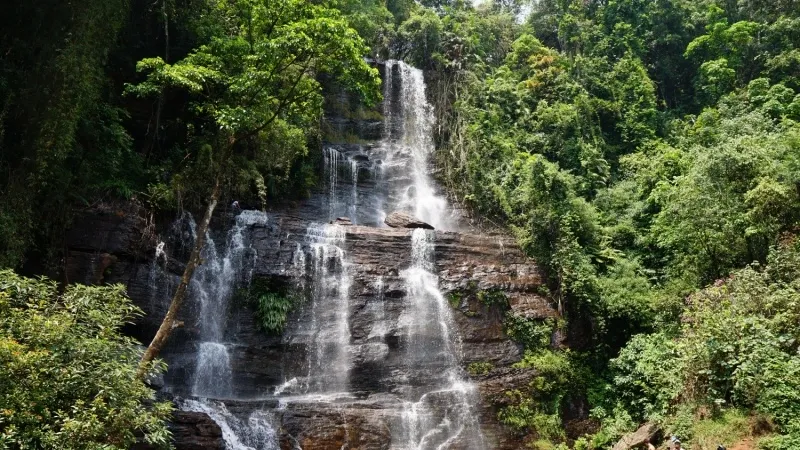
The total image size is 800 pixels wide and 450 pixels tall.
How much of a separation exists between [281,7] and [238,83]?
261 centimetres

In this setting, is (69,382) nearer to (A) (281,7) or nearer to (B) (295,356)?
(B) (295,356)

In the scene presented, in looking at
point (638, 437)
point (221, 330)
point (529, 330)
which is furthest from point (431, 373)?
point (221, 330)

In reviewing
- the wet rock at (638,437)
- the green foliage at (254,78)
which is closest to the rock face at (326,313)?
the green foliage at (254,78)

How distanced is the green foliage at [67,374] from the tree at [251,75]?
2.38 metres

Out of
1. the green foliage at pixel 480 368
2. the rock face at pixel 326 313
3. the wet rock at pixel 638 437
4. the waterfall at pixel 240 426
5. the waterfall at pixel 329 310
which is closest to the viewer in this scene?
the waterfall at pixel 240 426

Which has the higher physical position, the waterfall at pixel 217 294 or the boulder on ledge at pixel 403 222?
the boulder on ledge at pixel 403 222

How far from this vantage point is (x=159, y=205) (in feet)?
49.5

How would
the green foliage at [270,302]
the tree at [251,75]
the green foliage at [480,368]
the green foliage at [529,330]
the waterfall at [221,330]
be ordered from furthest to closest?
the green foliage at [529,330]
the green foliage at [480,368]
the green foliage at [270,302]
the tree at [251,75]
the waterfall at [221,330]

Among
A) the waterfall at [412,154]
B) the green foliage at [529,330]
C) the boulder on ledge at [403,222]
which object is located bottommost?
the green foliage at [529,330]

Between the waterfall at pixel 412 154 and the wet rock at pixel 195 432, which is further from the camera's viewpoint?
the waterfall at pixel 412 154

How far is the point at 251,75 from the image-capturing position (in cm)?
1341

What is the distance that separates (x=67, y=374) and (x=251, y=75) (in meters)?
7.98

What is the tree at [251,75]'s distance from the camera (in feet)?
43.3

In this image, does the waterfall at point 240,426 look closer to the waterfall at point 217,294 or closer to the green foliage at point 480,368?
the waterfall at point 217,294
